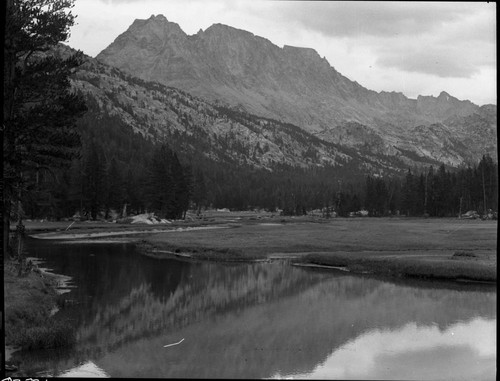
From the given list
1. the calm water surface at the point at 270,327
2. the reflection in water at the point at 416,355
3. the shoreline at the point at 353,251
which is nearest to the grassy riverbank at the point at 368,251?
the shoreline at the point at 353,251

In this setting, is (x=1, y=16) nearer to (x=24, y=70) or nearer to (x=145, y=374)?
(x=145, y=374)

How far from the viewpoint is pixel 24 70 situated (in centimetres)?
3097


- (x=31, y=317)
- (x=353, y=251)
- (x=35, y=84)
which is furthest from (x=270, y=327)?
(x=353, y=251)

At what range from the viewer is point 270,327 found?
2884 centimetres

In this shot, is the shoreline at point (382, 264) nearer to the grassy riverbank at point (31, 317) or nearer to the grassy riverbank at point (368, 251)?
the grassy riverbank at point (368, 251)

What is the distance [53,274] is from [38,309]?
59.1 feet

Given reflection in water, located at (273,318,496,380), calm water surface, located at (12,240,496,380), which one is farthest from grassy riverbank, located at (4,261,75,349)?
reflection in water, located at (273,318,496,380)

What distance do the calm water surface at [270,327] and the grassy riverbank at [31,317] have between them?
0.75m

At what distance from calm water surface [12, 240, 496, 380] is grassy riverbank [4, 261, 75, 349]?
2.47 ft

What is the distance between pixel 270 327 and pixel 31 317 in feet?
40.7

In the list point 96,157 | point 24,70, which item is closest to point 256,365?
point 24,70

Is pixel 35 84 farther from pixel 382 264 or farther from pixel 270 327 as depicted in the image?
pixel 382 264

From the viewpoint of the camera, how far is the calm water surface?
828 inches

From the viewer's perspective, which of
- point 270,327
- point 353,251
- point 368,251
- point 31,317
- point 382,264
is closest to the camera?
point 31,317
